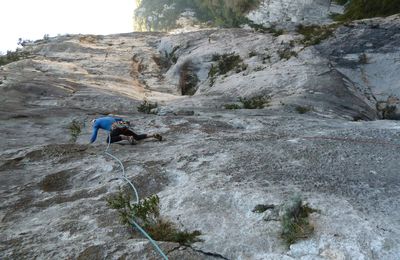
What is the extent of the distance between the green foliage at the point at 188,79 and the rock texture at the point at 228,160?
10.4 feet

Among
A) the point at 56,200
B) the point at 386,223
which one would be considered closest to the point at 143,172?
the point at 56,200

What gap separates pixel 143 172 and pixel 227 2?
43.2m

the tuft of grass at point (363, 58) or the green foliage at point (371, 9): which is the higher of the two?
the green foliage at point (371, 9)

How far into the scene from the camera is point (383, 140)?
9836 mm

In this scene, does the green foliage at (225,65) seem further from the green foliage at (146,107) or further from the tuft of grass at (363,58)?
the green foliage at (146,107)

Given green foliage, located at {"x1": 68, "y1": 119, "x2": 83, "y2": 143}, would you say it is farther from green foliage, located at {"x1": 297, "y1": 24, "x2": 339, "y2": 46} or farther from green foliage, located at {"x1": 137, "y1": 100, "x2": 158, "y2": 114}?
green foliage, located at {"x1": 297, "y1": 24, "x2": 339, "y2": 46}

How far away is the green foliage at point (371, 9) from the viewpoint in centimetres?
2489

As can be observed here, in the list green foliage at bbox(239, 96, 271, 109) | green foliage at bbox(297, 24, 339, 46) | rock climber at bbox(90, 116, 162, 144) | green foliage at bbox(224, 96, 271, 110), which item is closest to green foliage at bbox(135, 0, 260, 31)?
green foliage at bbox(297, 24, 339, 46)

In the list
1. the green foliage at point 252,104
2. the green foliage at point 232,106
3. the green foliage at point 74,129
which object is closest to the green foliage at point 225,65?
the green foliage at point 252,104

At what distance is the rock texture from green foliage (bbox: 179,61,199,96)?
10.4 ft

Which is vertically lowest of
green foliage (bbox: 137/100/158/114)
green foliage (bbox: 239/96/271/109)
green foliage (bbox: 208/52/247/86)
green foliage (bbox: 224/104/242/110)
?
green foliage (bbox: 137/100/158/114)

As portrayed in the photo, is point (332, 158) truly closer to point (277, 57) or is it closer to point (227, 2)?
point (277, 57)

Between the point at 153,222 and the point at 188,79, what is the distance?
19993 millimetres

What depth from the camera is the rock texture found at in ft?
20.1
